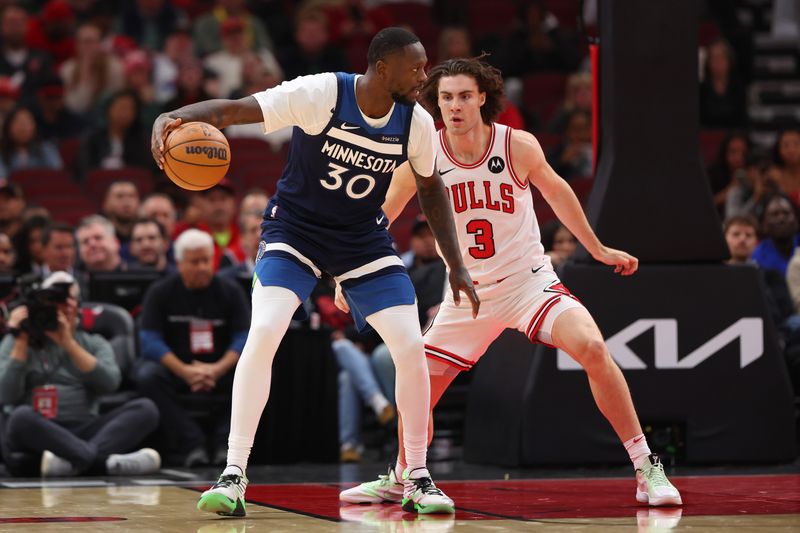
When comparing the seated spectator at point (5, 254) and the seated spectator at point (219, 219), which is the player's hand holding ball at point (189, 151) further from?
the seated spectator at point (219, 219)

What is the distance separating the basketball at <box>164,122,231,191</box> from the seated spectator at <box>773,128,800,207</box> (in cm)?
756

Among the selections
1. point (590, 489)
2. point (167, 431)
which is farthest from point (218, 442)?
point (590, 489)

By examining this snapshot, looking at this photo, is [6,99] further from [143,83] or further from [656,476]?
[656,476]

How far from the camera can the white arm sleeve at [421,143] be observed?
17.4 feet

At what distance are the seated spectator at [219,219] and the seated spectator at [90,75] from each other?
314cm

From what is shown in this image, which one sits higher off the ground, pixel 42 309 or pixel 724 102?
pixel 724 102

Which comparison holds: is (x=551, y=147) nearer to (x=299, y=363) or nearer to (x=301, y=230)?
(x=299, y=363)

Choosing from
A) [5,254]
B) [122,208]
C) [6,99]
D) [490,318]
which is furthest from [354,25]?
[490,318]

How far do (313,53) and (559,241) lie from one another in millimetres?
4972

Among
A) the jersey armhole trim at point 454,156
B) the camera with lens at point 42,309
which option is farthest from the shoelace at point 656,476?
the camera with lens at point 42,309

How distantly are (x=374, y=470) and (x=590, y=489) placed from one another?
1857mm

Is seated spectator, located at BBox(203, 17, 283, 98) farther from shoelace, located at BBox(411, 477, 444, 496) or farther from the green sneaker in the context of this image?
shoelace, located at BBox(411, 477, 444, 496)

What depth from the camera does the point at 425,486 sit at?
535 cm

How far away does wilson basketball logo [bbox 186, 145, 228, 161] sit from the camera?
4.82m
